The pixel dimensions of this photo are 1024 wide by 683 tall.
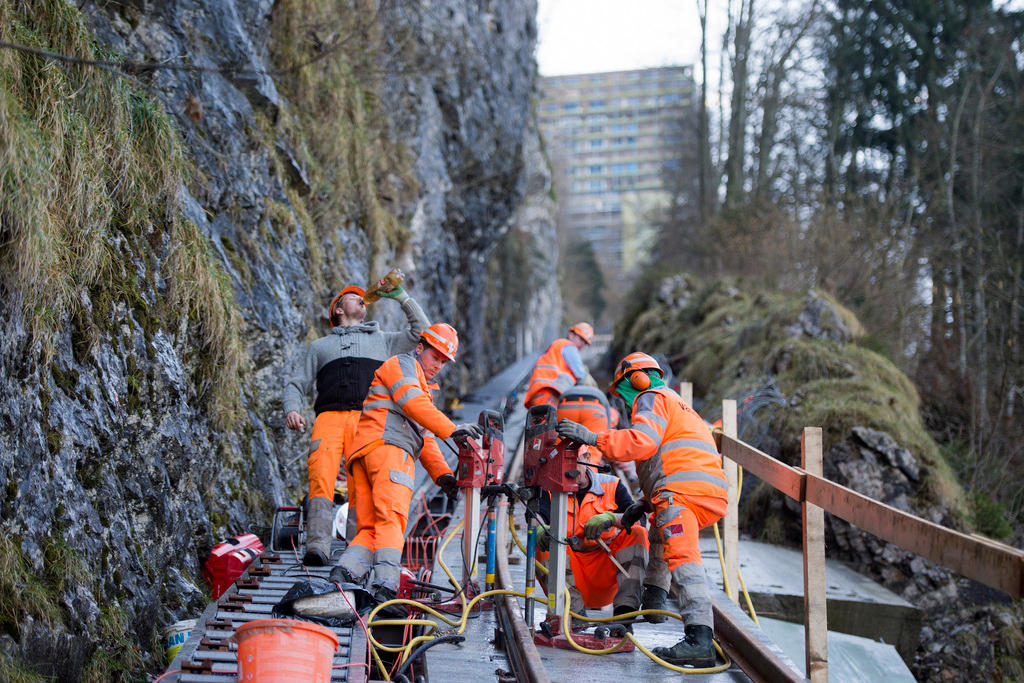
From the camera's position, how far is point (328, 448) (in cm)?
580

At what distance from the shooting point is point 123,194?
557cm

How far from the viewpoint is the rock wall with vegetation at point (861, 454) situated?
780cm

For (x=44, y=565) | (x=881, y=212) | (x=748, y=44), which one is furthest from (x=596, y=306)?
(x=44, y=565)

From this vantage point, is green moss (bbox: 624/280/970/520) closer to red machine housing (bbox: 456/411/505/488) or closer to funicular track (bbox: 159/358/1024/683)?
funicular track (bbox: 159/358/1024/683)

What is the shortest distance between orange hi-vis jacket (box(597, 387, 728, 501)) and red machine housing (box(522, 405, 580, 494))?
0.65ft

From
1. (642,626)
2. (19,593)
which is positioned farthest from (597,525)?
(19,593)

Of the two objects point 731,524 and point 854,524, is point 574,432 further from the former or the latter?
point 731,524

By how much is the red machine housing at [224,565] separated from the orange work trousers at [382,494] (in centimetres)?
92

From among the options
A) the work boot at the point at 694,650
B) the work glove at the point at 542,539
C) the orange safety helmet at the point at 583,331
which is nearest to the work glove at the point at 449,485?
the work glove at the point at 542,539

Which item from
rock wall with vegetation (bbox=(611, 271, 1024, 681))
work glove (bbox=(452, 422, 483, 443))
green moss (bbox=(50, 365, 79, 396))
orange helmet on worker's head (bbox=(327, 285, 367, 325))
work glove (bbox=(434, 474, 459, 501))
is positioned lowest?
rock wall with vegetation (bbox=(611, 271, 1024, 681))

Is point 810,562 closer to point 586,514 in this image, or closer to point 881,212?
point 586,514

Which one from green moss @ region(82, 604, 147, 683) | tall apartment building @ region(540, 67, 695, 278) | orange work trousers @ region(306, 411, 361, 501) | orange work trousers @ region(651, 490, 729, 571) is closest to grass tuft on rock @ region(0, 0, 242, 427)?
orange work trousers @ region(306, 411, 361, 501)

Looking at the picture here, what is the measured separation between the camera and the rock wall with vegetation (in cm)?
780

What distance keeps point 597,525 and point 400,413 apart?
1380 millimetres
